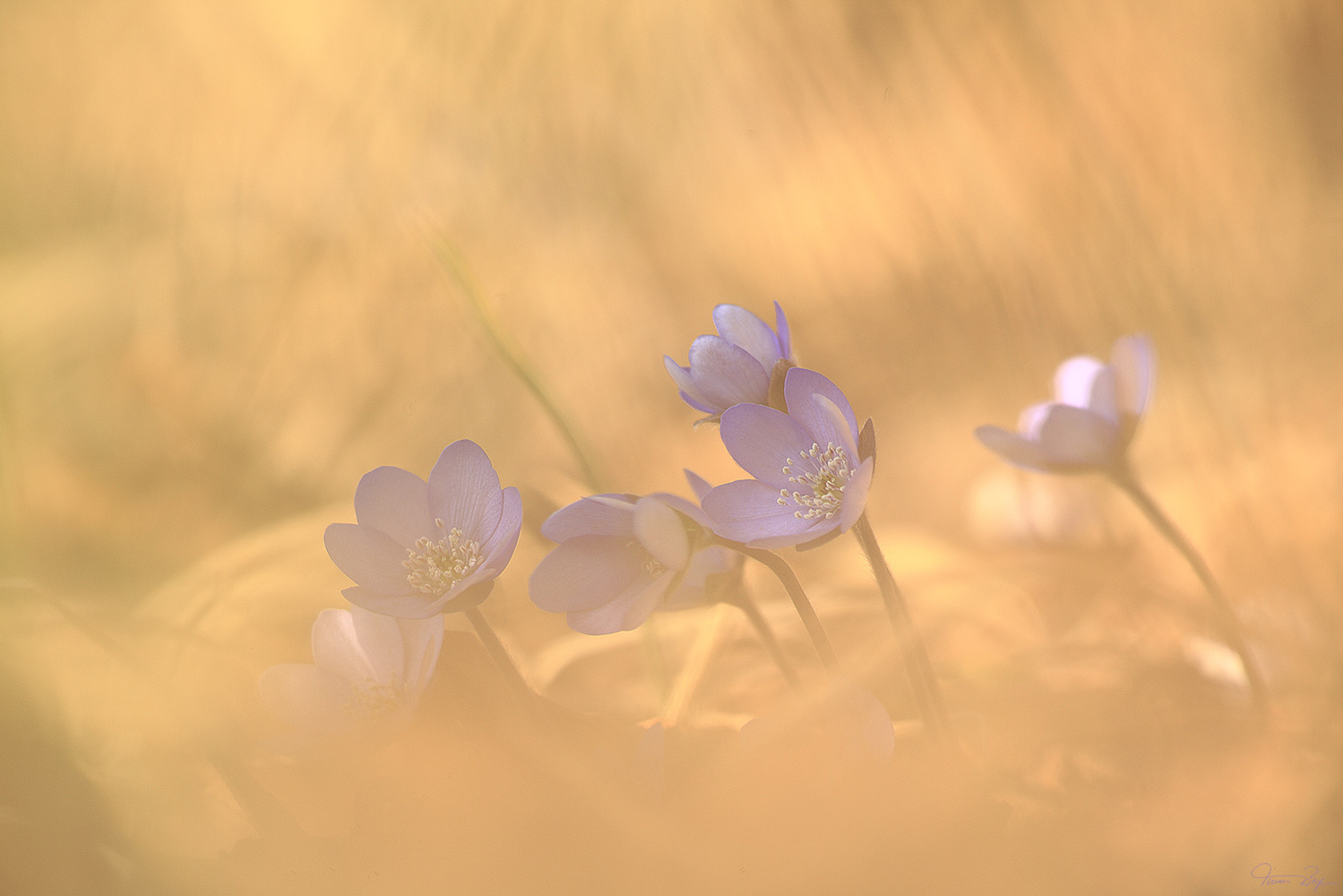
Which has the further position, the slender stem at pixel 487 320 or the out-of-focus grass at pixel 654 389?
the slender stem at pixel 487 320

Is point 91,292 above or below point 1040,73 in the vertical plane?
above

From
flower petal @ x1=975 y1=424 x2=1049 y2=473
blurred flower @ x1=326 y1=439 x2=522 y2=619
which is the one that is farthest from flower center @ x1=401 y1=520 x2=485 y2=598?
flower petal @ x1=975 y1=424 x2=1049 y2=473

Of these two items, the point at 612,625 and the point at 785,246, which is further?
the point at 785,246

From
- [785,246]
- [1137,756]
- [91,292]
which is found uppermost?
[91,292]

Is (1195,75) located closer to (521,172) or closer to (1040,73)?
(1040,73)

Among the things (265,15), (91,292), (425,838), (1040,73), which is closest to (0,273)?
(91,292)

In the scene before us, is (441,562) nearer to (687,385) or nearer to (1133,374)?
(687,385)

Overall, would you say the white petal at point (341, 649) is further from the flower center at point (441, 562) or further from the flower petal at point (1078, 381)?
the flower petal at point (1078, 381)

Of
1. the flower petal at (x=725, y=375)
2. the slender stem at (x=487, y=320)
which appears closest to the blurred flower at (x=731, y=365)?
the flower petal at (x=725, y=375)
